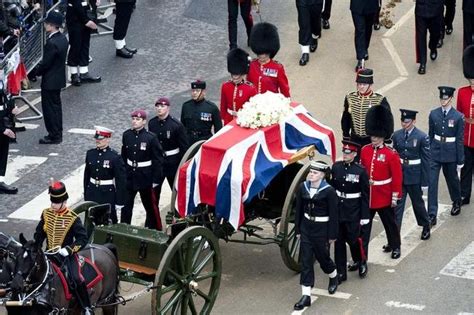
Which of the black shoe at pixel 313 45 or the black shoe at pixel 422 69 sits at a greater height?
the black shoe at pixel 313 45

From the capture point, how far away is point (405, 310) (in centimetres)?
1379

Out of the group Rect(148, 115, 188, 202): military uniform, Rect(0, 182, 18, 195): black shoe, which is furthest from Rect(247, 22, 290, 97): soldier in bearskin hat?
Rect(0, 182, 18, 195): black shoe

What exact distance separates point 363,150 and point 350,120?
1705 millimetres

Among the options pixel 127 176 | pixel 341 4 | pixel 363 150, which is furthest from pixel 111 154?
pixel 341 4

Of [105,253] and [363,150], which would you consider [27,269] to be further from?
[363,150]

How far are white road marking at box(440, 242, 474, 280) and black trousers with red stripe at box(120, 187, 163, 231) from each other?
333 cm

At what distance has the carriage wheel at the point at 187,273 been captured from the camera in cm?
1273

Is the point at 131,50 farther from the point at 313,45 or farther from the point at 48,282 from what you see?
the point at 48,282

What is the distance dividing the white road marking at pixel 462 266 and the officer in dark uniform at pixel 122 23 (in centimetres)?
802

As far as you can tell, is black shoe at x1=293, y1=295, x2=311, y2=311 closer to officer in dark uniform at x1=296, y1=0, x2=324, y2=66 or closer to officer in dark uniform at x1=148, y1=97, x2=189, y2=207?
officer in dark uniform at x1=148, y1=97, x2=189, y2=207

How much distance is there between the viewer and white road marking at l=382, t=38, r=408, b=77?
69.0 ft

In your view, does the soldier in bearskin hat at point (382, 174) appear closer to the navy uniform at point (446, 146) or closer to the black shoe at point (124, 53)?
the navy uniform at point (446, 146)

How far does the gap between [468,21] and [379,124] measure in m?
6.62

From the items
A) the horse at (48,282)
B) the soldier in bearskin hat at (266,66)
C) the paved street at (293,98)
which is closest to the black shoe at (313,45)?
the paved street at (293,98)
